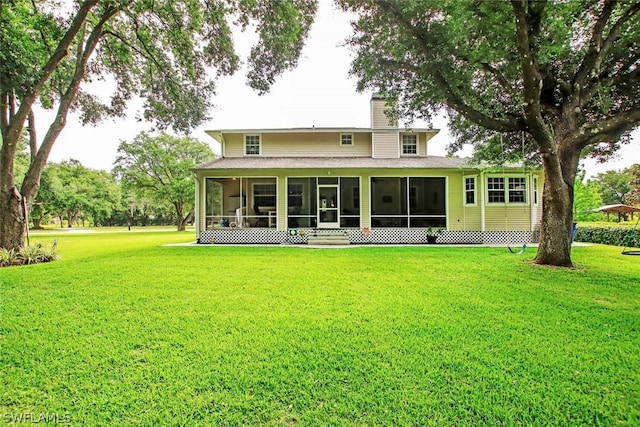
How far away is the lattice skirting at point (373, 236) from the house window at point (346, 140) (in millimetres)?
5226

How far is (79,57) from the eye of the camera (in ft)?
33.6

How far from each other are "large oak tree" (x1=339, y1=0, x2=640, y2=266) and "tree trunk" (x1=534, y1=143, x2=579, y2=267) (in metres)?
0.03

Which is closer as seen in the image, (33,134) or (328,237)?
(33,134)

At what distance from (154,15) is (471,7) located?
1081cm

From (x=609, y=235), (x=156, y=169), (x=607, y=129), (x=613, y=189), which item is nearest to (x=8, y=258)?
(x=607, y=129)

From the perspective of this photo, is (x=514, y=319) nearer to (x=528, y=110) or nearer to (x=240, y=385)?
(x=240, y=385)

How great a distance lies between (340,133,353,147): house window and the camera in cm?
1678

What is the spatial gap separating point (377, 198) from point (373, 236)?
206 centimetres

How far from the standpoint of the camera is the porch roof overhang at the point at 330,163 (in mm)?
14117

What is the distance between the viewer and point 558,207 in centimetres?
827

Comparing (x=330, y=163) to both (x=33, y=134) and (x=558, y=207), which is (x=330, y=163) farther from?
(x=33, y=134)

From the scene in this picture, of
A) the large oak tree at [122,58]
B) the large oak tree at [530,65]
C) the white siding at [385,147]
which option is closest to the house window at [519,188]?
the large oak tree at [530,65]

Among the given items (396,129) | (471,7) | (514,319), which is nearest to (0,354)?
(514,319)

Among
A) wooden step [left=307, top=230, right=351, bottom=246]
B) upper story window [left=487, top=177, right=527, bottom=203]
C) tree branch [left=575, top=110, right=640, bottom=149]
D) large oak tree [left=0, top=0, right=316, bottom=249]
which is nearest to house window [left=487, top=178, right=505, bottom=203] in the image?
upper story window [left=487, top=177, right=527, bottom=203]
